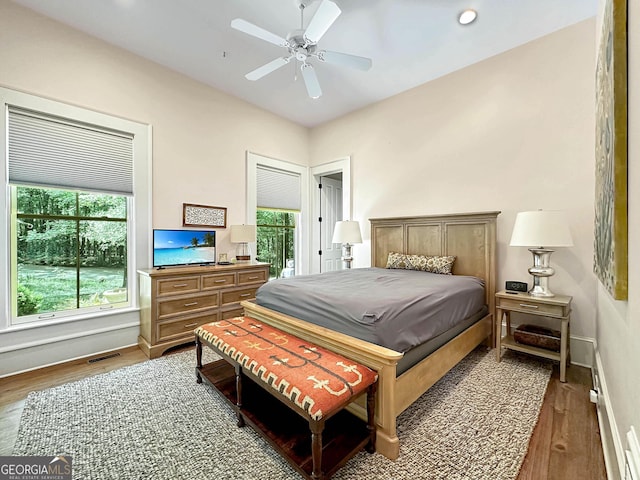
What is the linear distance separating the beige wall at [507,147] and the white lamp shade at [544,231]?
487 millimetres

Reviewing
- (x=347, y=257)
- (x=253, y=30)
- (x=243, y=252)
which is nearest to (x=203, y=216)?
(x=243, y=252)

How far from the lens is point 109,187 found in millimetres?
3039

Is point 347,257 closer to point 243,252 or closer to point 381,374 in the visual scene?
point 243,252

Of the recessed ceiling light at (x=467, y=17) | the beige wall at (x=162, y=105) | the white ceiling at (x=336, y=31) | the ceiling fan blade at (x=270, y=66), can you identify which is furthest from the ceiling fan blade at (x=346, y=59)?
the beige wall at (x=162, y=105)

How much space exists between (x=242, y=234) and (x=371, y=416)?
306cm

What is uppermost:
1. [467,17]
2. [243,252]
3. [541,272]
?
[467,17]

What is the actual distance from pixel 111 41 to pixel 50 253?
240 cm

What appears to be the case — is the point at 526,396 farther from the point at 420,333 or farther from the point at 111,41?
the point at 111,41

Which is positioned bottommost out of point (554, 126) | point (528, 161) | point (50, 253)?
point (50, 253)

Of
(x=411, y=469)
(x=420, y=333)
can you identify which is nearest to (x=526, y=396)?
(x=420, y=333)

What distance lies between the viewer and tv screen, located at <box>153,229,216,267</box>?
10.8 feet

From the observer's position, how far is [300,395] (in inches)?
51.2

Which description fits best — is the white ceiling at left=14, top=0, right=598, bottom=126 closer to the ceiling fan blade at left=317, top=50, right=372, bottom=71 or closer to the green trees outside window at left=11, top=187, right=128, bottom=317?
the ceiling fan blade at left=317, top=50, right=372, bottom=71

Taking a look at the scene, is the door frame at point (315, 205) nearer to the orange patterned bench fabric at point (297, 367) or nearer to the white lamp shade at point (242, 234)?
the white lamp shade at point (242, 234)
